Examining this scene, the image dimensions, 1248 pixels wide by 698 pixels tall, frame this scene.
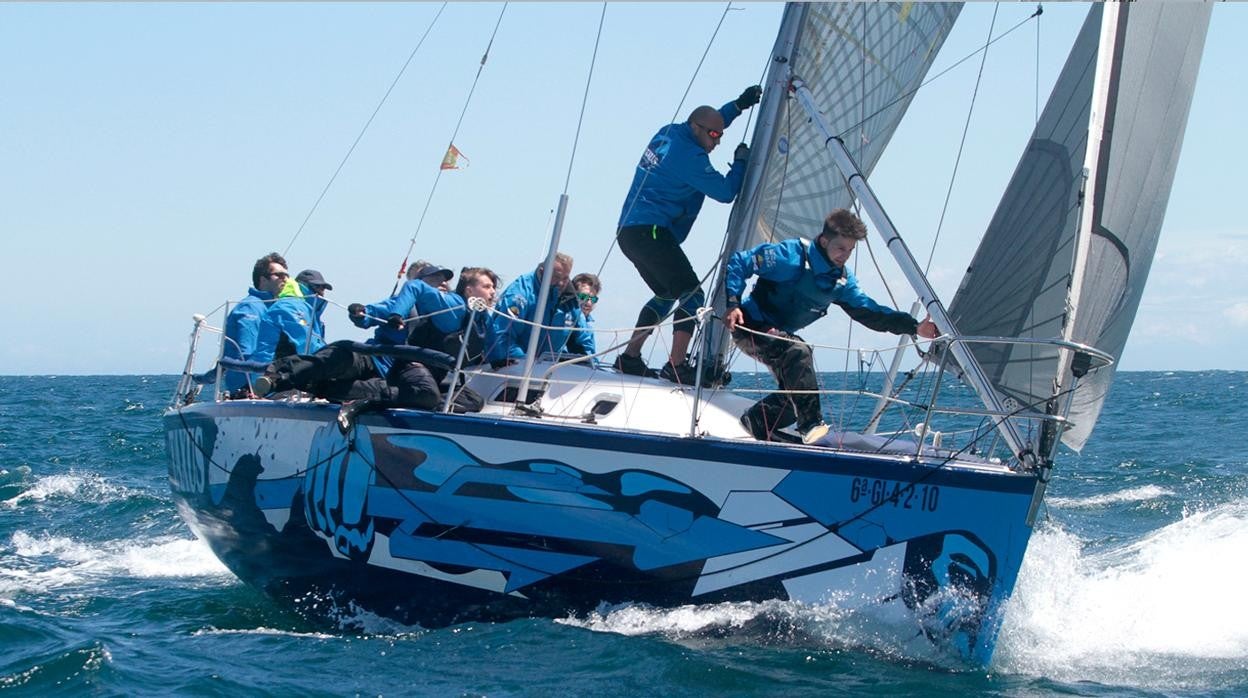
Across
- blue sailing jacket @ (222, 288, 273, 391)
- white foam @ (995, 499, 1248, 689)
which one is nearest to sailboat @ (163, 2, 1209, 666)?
white foam @ (995, 499, 1248, 689)

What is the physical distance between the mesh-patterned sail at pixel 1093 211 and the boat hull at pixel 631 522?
797 mm

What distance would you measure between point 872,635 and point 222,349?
464 cm

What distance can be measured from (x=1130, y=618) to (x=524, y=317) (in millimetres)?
3767

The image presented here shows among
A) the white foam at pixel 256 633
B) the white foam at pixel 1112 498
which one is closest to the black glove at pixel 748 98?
the white foam at pixel 256 633

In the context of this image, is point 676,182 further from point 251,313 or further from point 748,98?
point 251,313

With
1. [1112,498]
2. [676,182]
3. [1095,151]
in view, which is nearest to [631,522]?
[676,182]

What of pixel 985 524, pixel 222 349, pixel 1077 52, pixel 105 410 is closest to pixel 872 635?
pixel 985 524

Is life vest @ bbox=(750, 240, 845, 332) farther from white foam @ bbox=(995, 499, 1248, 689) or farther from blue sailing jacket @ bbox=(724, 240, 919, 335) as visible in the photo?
white foam @ bbox=(995, 499, 1248, 689)

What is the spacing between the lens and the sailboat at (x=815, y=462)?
589 cm

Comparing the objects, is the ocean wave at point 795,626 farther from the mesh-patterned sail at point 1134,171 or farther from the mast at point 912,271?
the mesh-patterned sail at point 1134,171

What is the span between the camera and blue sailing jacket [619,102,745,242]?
7.53 m

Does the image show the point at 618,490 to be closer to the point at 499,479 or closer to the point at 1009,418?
the point at 499,479

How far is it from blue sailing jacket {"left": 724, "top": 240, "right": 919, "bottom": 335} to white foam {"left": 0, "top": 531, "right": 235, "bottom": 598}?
460cm

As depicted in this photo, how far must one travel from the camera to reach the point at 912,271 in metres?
6.73
